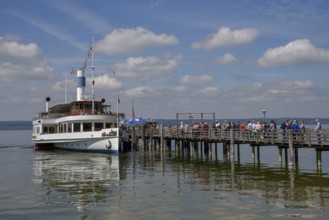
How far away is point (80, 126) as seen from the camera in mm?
45656

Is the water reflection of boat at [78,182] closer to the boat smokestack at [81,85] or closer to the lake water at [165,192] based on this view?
the lake water at [165,192]

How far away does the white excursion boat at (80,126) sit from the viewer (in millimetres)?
42719

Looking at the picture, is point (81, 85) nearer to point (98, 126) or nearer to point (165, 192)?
point (98, 126)

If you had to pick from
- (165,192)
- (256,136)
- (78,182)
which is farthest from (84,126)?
(165,192)

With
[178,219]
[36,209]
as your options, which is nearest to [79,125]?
[36,209]

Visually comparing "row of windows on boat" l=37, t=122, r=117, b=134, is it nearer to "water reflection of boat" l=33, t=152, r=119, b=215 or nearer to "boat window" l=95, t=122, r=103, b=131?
"boat window" l=95, t=122, r=103, b=131

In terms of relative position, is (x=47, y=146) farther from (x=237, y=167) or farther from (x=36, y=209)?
(x=36, y=209)

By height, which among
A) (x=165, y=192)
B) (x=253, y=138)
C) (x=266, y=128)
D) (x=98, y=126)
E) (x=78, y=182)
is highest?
(x=98, y=126)

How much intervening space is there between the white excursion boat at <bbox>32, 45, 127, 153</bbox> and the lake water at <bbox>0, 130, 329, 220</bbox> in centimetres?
1142

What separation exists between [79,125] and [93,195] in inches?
1097

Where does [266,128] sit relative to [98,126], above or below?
below

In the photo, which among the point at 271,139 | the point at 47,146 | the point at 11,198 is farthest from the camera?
the point at 47,146

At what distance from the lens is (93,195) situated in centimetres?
1958

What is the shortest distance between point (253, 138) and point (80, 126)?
67.8 ft
